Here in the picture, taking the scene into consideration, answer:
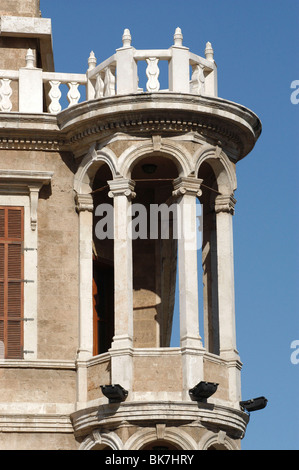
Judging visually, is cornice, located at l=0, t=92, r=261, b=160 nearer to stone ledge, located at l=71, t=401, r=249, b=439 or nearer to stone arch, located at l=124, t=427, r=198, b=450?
stone ledge, located at l=71, t=401, r=249, b=439

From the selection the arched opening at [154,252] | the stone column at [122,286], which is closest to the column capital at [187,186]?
the stone column at [122,286]

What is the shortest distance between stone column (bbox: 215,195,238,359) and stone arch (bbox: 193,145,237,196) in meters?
0.22

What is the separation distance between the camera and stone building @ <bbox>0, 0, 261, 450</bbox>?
3478 cm

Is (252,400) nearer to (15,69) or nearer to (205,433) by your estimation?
(205,433)

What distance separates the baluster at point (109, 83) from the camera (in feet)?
120

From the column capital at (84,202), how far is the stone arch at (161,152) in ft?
3.60

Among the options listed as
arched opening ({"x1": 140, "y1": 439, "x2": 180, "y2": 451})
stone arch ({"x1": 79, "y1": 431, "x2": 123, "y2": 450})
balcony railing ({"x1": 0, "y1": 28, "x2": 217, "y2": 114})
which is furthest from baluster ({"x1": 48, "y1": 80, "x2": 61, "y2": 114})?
arched opening ({"x1": 140, "y1": 439, "x2": 180, "y2": 451})

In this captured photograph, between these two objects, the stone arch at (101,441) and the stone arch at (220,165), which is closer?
the stone arch at (101,441)

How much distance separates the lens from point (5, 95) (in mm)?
37000

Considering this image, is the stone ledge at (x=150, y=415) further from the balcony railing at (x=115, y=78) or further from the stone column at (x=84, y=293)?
the balcony railing at (x=115, y=78)
